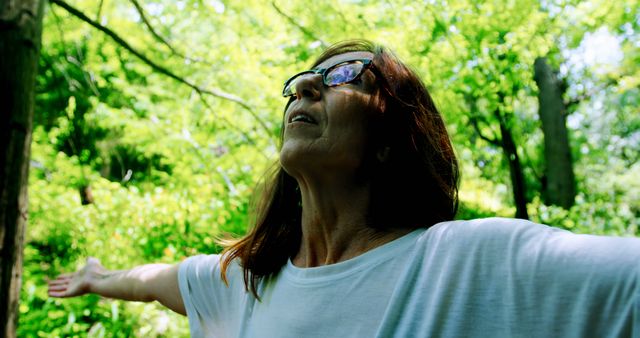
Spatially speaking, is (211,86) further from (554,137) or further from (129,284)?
(554,137)

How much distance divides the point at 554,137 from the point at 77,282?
10.2 metres

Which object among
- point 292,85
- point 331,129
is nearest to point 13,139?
point 292,85

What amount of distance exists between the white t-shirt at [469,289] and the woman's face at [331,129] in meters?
0.32

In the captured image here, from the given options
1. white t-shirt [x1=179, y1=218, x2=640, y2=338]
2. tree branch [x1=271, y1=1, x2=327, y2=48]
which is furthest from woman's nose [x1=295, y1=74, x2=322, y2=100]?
tree branch [x1=271, y1=1, x2=327, y2=48]

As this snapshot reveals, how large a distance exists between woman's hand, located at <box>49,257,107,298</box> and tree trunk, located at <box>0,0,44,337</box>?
0.18m

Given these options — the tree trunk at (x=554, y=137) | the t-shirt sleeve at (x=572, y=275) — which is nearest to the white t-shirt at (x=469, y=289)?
the t-shirt sleeve at (x=572, y=275)

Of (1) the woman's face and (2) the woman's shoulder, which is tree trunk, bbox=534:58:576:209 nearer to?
(1) the woman's face

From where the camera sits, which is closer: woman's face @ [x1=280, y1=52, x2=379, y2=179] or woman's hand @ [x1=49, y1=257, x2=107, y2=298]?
woman's face @ [x1=280, y1=52, x2=379, y2=179]

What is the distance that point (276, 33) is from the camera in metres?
4.86

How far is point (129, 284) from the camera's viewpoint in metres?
2.04

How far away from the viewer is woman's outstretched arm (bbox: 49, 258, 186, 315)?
6.41ft

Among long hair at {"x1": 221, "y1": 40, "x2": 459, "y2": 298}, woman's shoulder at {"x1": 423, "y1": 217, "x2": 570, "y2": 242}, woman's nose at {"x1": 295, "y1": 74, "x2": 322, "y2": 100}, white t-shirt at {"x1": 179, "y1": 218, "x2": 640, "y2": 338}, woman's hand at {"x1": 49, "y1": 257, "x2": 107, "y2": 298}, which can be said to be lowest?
woman's hand at {"x1": 49, "y1": 257, "x2": 107, "y2": 298}

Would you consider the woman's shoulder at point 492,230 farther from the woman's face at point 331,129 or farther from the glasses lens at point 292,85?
the glasses lens at point 292,85

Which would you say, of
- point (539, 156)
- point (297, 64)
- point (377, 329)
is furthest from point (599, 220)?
point (377, 329)
